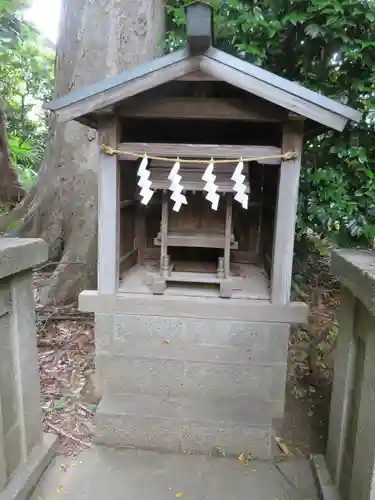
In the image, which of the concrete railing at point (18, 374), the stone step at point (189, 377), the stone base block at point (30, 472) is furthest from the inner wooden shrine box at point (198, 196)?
the stone base block at point (30, 472)

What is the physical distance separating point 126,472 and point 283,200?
7.58 feet

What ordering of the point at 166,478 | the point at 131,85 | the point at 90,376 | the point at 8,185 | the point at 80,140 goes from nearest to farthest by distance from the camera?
the point at 131,85
the point at 166,478
the point at 90,376
the point at 80,140
the point at 8,185

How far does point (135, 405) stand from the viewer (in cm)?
326

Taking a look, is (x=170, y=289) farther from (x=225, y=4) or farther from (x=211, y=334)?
(x=225, y=4)

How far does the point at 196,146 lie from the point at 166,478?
243 centimetres

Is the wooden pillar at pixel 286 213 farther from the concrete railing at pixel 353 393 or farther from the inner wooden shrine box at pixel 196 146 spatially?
the concrete railing at pixel 353 393

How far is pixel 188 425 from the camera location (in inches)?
124

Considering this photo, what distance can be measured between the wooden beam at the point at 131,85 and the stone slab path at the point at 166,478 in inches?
100

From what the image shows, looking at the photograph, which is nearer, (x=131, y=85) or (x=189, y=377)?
(x=131, y=85)

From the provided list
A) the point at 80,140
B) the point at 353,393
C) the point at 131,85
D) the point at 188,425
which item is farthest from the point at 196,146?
the point at 80,140

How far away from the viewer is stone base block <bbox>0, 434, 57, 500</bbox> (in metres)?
2.46

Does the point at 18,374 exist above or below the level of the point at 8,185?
below

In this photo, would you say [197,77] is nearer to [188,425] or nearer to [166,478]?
[188,425]

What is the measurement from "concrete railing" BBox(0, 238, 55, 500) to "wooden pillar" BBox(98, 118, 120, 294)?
0.49 metres
